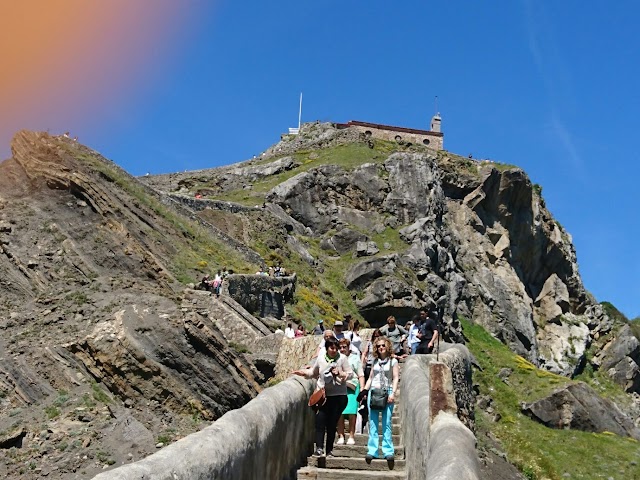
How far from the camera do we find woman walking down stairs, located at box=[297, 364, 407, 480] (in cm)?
840

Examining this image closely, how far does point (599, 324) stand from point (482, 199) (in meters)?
18.3


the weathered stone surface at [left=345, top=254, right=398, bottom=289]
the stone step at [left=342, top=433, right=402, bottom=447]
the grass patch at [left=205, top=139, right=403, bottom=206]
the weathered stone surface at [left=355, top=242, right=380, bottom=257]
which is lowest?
the stone step at [left=342, top=433, right=402, bottom=447]

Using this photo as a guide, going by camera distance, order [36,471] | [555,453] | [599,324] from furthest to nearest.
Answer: [599,324]
[555,453]
[36,471]

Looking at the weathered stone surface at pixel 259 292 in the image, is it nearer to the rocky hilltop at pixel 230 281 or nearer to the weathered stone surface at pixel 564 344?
the rocky hilltop at pixel 230 281

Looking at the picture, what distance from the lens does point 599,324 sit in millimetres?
65000

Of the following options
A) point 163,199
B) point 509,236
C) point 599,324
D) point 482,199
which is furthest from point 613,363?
point 163,199

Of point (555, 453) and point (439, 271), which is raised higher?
point (439, 271)

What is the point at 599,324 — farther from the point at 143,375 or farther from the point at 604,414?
the point at 143,375

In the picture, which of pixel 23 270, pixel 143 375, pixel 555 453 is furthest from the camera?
pixel 555 453

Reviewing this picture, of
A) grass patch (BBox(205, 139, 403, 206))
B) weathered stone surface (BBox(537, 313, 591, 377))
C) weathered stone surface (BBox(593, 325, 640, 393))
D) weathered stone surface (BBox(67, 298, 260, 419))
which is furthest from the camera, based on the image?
weathered stone surface (BBox(593, 325, 640, 393))

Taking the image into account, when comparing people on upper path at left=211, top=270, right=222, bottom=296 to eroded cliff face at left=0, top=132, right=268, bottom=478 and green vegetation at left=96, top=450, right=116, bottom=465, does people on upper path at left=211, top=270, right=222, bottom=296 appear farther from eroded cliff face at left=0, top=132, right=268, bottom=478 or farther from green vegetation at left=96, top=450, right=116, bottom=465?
green vegetation at left=96, top=450, right=116, bottom=465

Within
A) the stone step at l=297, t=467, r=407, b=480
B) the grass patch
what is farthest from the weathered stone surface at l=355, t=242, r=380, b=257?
the stone step at l=297, t=467, r=407, b=480

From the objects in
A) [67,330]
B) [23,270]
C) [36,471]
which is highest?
[23,270]

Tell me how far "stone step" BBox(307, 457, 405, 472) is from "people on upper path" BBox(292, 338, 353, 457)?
12 cm
